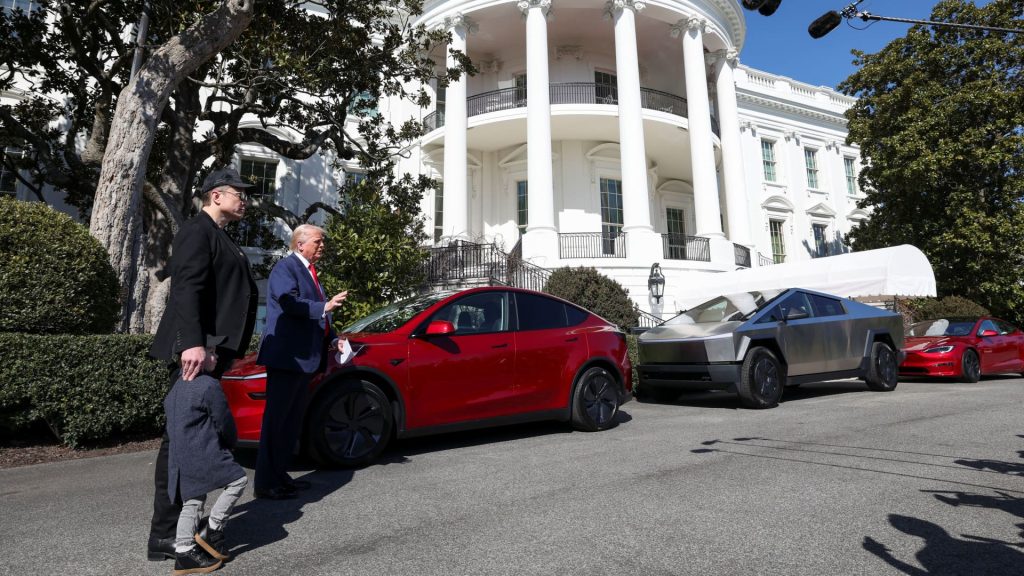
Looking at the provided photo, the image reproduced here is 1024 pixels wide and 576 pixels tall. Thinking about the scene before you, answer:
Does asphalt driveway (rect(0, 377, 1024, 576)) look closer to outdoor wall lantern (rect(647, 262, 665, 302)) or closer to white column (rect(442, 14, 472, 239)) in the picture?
outdoor wall lantern (rect(647, 262, 665, 302))

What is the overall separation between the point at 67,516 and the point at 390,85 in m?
10.4

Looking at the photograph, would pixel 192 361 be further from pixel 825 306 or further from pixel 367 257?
pixel 825 306

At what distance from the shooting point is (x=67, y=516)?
11.3ft

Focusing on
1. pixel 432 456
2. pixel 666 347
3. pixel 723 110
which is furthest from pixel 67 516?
pixel 723 110

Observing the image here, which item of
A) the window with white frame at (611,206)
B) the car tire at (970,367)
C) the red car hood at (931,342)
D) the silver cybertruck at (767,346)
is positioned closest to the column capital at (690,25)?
the window with white frame at (611,206)

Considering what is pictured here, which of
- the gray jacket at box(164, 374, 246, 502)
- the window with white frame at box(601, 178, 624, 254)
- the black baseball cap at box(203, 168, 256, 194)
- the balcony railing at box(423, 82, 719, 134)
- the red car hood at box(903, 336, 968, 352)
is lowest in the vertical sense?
the gray jacket at box(164, 374, 246, 502)

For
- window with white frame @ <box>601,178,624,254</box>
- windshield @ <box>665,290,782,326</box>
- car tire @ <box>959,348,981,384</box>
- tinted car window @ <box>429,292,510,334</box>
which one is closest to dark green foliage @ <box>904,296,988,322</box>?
car tire @ <box>959,348,981,384</box>

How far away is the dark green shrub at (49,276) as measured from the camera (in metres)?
5.46

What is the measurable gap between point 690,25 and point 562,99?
4.99 metres

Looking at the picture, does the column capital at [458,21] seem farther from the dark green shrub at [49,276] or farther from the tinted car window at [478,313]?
the tinted car window at [478,313]

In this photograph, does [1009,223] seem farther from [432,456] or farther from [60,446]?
[60,446]

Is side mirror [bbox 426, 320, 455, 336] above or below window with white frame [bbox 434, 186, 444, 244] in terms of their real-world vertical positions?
Answer: below

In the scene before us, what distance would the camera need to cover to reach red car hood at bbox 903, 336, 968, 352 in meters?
10.4

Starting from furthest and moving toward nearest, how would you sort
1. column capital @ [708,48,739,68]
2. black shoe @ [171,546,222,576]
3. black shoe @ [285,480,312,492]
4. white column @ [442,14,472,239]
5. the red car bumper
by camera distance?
column capital @ [708,48,739,68] → white column @ [442,14,472,239] → the red car bumper → black shoe @ [285,480,312,492] → black shoe @ [171,546,222,576]
